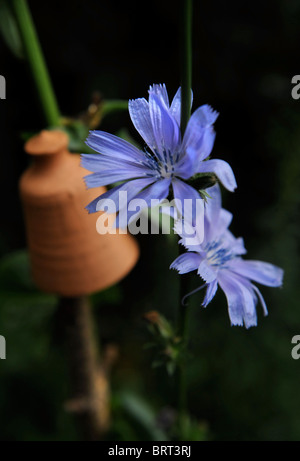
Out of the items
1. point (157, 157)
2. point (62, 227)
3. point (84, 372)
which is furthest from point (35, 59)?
point (84, 372)

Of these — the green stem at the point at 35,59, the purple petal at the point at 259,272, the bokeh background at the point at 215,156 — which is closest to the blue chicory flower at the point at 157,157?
the purple petal at the point at 259,272

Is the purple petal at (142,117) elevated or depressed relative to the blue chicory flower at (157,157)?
elevated

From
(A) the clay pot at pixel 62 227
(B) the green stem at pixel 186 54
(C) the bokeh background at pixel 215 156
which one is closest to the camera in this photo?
(B) the green stem at pixel 186 54

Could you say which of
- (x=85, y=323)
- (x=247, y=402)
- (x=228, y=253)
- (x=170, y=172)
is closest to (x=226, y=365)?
(x=247, y=402)

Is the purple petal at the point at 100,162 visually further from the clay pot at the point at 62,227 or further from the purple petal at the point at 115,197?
the clay pot at the point at 62,227

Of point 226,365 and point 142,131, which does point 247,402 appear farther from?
point 142,131
